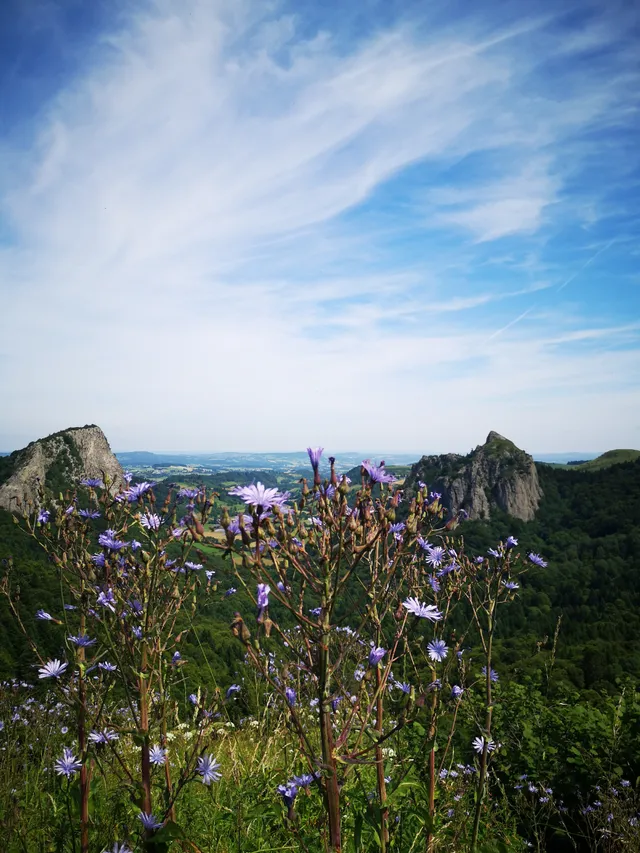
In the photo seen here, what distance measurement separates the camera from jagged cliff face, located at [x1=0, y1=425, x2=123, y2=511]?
96.9m

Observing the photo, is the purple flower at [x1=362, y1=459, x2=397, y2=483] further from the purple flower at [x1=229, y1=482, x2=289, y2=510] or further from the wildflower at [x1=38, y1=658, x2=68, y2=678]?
the wildflower at [x1=38, y1=658, x2=68, y2=678]

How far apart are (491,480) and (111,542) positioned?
14635 centimetres

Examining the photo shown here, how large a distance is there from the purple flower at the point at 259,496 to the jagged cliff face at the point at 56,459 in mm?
90253

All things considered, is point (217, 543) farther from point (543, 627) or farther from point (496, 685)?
point (543, 627)

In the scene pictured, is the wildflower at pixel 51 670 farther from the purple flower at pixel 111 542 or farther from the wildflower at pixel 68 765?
the wildflower at pixel 68 765

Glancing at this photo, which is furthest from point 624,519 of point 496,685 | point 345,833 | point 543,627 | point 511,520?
point 345,833

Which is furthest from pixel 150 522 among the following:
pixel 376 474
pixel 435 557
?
pixel 435 557

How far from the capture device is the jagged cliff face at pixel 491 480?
130375mm

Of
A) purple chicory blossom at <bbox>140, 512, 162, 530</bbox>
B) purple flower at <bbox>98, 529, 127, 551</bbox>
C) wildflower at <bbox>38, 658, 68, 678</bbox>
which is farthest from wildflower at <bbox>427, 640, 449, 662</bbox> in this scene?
wildflower at <bbox>38, 658, 68, 678</bbox>

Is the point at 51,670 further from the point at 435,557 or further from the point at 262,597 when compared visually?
the point at 435,557

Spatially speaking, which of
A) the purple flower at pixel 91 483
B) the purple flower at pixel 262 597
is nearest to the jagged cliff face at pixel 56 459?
the purple flower at pixel 91 483

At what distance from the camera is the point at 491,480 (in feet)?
455

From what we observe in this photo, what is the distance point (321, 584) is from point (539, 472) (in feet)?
527

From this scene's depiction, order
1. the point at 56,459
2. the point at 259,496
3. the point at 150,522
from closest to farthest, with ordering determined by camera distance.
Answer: the point at 259,496 < the point at 150,522 < the point at 56,459
